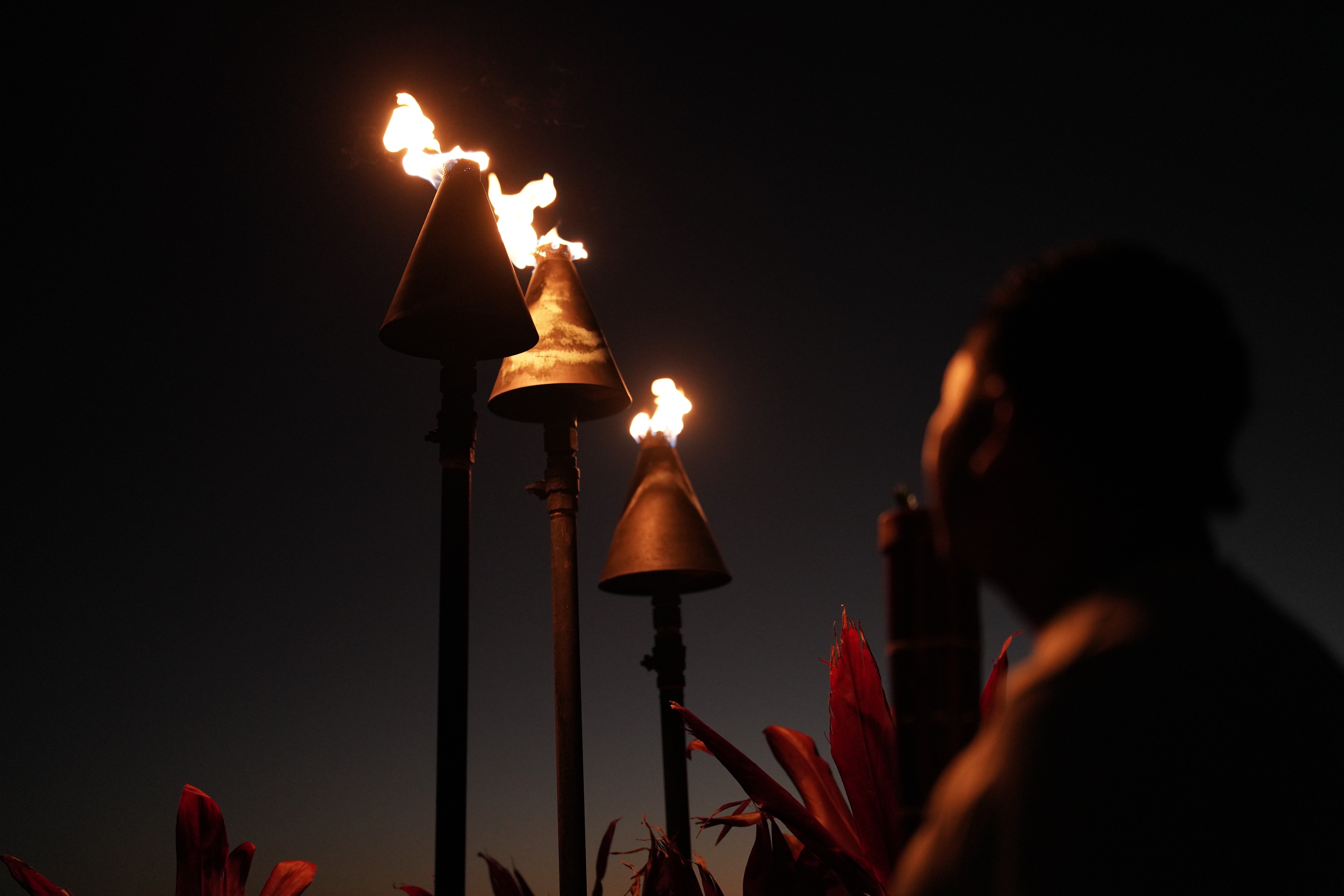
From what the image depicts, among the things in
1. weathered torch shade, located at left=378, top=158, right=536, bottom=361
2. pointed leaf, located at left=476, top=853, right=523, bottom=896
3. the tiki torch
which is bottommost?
pointed leaf, located at left=476, top=853, right=523, bottom=896

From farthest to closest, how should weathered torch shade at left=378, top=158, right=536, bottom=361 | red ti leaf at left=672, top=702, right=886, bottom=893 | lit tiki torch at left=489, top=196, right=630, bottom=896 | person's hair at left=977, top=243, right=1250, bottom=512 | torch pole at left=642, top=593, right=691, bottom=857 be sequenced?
torch pole at left=642, top=593, right=691, bottom=857 → lit tiki torch at left=489, top=196, right=630, bottom=896 → weathered torch shade at left=378, top=158, right=536, bottom=361 → red ti leaf at left=672, top=702, right=886, bottom=893 → person's hair at left=977, top=243, right=1250, bottom=512

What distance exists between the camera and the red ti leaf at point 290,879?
445 cm

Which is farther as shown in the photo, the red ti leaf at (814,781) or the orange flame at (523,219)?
the orange flame at (523,219)

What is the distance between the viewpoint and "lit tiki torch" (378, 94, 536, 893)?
3.47 metres

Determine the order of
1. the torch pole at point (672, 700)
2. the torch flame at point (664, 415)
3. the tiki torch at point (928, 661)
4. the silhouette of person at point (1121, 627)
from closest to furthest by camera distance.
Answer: the silhouette of person at point (1121, 627), the tiki torch at point (928, 661), the torch pole at point (672, 700), the torch flame at point (664, 415)

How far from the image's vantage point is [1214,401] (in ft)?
4.01

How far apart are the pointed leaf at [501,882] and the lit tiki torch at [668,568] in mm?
1313

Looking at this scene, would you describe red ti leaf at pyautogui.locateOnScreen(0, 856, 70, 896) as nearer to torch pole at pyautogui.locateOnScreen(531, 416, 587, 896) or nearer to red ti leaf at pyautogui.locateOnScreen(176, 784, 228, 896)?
red ti leaf at pyautogui.locateOnScreen(176, 784, 228, 896)

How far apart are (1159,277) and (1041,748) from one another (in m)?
0.67

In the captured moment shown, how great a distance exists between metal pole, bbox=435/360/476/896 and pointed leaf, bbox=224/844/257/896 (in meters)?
1.63

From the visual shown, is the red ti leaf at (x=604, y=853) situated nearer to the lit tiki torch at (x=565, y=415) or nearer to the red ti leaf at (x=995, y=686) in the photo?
the lit tiki torch at (x=565, y=415)

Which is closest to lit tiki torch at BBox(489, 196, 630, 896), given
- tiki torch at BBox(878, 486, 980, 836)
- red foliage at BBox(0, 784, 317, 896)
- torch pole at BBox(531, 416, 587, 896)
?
torch pole at BBox(531, 416, 587, 896)

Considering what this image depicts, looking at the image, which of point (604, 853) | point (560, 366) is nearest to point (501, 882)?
point (604, 853)

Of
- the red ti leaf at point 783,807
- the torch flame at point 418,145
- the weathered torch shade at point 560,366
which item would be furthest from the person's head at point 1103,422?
the torch flame at point 418,145
